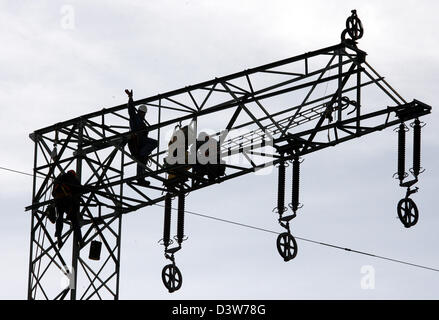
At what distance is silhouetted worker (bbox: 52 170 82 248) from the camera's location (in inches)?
1331

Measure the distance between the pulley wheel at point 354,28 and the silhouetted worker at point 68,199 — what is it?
7.92 metres

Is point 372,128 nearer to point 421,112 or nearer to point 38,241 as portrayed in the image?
point 421,112

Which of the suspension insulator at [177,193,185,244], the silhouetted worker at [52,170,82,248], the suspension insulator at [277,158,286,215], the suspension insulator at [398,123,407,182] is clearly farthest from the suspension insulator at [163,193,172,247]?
the suspension insulator at [398,123,407,182]

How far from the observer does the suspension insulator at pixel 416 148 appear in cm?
3038

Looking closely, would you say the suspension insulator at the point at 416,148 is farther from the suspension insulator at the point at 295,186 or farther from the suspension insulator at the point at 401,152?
the suspension insulator at the point at 295,186

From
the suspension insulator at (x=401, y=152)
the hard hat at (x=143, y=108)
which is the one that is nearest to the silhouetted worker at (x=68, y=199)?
the hard hat at (x=143, y=108)

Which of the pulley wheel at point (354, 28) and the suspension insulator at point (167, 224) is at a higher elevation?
the pulley wheel at point (354, 28)

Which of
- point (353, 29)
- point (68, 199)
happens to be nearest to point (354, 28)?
point (353, 29)

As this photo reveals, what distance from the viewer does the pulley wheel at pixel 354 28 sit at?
30.5m

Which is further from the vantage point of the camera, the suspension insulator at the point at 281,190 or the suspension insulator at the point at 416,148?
the suspension insulator at the point at 281,190

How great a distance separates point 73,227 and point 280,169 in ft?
18.9

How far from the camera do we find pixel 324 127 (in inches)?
1209

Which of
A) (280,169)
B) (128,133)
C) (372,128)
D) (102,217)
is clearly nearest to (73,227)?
(102,217)

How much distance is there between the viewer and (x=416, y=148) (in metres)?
30.5
